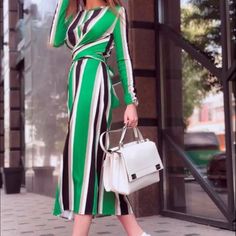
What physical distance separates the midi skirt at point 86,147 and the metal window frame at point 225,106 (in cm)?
179

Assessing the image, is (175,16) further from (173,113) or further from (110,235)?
(110,235)

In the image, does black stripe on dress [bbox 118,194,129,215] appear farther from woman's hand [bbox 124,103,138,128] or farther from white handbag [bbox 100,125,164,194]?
woman's hand [bbox 124,103,138,128]

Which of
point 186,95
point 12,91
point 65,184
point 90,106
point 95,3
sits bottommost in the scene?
point 65,184

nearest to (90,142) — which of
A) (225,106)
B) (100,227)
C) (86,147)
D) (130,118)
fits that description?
(86,147)

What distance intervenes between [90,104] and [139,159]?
1.68ft

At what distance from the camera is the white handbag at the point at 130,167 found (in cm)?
311

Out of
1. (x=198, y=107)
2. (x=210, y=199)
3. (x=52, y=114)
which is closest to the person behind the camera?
(x=210, y=199)

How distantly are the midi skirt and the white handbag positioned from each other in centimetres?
11

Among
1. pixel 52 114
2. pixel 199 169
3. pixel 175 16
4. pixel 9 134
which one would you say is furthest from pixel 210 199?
pixel 9 134

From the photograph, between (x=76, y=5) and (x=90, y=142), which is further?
(x=76, y=5)

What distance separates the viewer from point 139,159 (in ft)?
10.5

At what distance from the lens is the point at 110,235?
15.9 ft

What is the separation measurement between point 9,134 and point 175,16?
10.1 meters

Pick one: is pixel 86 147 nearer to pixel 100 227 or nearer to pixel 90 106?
pixel 90 106
